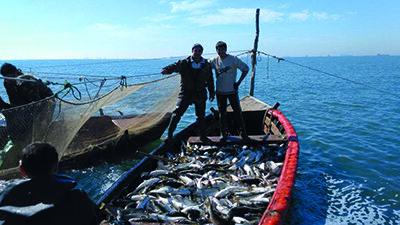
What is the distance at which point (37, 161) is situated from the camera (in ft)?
8.04

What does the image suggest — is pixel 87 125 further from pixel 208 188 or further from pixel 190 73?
pixel 208 188

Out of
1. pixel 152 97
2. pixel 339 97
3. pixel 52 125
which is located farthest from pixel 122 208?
pixel 339 97

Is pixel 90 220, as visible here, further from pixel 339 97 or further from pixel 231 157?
pixel 339 97

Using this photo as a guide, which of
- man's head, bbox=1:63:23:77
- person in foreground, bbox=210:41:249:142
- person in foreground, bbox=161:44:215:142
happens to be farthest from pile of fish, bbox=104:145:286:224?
man's head, bbox=1:63:23:77

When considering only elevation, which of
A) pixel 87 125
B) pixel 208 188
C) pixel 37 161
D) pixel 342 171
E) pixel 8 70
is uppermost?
pixel 8 70

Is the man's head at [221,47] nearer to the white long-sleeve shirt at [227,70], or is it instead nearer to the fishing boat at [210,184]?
the white long-sleeve shirt at [227,70]

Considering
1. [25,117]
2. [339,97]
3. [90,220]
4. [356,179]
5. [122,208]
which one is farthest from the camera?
[339,97]

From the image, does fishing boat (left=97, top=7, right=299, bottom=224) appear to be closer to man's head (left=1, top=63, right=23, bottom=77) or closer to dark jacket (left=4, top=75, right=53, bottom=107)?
dark jacket (left=4, top=75, right=53, bottom=107)

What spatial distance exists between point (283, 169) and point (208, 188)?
159 centimetres

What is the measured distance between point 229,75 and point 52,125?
4475mm

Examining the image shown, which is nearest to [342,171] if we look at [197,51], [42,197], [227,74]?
[227,74]

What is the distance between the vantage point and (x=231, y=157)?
22.7ft

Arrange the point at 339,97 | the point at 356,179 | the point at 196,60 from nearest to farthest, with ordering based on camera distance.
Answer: the point at 196,60, the point at 356,179, the point at 339,97

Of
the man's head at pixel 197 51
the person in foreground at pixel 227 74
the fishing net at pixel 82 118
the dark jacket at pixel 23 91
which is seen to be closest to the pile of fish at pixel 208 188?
the person in foreground at pixel 227 74
